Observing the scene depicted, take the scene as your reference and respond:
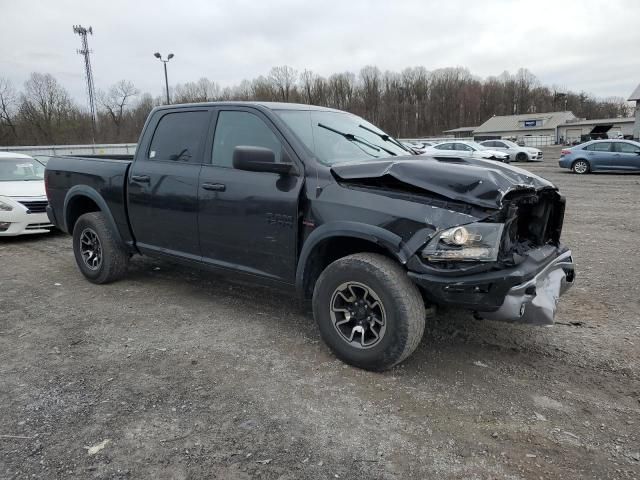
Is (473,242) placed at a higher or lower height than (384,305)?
higher

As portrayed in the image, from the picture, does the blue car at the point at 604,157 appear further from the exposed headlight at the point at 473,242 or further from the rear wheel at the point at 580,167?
the exposed headlight at the point at 473,242

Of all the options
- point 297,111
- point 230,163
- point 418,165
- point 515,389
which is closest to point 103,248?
point 230,163

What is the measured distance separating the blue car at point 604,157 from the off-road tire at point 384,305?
65.4 ft

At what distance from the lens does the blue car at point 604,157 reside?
1897cm

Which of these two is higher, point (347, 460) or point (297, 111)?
point (297, 111)

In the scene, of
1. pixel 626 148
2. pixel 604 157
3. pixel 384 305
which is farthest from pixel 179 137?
pixel 626 148

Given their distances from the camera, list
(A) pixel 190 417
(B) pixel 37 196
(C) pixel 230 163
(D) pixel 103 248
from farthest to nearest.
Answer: (B) pixel 37 196 < (D) pixel 103 248 < (C) pixel 230 163 < (A) pixel 190 417

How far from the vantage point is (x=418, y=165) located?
3.21m

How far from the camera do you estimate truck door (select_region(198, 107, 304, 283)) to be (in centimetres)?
369

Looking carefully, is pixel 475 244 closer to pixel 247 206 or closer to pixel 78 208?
pixel 247 206

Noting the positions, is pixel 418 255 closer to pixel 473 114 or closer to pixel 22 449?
pixel 22 449

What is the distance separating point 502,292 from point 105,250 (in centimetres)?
420

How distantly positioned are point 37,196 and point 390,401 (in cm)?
759

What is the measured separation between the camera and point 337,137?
407 centimetres
